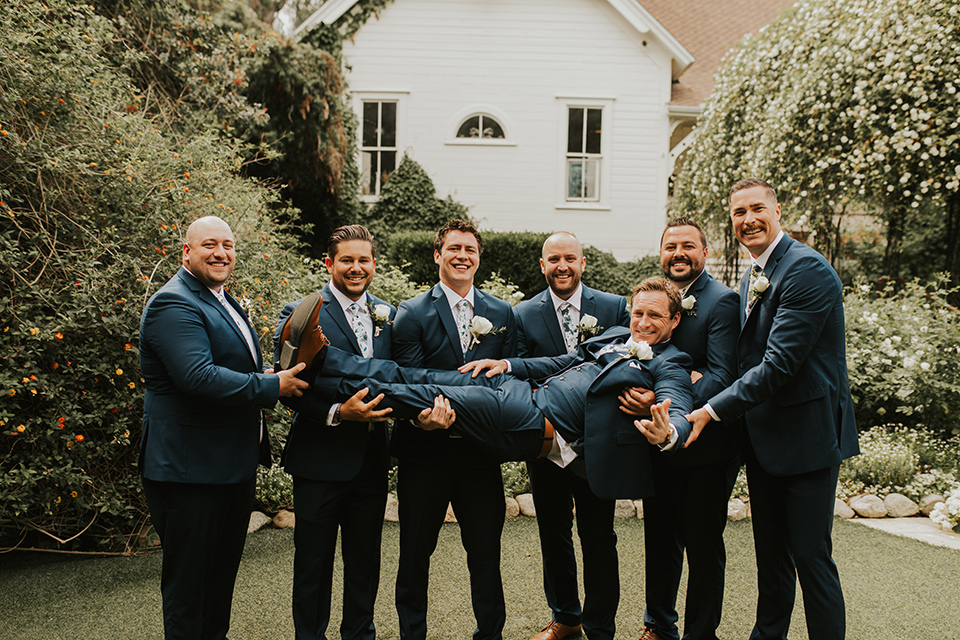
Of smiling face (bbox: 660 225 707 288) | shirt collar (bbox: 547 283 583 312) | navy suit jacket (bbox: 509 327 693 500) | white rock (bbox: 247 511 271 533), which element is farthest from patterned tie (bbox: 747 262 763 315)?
white rock (bbox: 247 511 271 533)

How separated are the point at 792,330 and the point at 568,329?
49.0 inches

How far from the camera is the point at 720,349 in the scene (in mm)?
3377

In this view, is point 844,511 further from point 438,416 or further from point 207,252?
point 207,252

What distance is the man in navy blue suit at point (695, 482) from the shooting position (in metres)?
3.33

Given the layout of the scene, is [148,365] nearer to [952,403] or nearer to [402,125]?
[952,403]

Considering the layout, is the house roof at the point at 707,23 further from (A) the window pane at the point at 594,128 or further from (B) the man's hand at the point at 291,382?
(B) the man's hand at the point at 291,382

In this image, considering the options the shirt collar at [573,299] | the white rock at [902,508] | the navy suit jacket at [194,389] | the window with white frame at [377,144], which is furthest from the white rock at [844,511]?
the window with white frame at [377,144]

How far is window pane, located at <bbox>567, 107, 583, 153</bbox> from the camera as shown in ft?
47.4

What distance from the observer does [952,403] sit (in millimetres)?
6691

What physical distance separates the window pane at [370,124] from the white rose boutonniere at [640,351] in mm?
12141

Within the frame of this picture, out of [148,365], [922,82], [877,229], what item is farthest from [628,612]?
[877,229]

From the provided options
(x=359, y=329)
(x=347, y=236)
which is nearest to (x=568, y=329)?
(x=359, y=329)

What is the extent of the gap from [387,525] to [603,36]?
12.1 m

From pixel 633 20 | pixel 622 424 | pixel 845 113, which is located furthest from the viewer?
pixel 633 20
